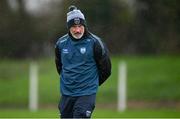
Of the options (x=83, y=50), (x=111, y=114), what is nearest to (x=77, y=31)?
(x=83, y=50)

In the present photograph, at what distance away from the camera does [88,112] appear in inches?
359

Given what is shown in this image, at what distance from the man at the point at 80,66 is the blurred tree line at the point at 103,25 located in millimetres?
16222

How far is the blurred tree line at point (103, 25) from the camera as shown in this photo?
2606 cm

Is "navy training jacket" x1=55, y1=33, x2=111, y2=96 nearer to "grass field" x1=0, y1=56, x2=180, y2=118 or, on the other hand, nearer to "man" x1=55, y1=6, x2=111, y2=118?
"man" x1=55, y1=6, x2=111, y2=118

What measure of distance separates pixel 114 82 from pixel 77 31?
48.3 ft

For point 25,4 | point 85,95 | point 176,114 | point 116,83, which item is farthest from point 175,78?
point 85,95

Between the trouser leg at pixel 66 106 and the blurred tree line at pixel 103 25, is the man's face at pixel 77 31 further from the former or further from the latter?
Result: the blurred tree line at pixel 103 25

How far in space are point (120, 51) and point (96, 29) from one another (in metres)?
2.36

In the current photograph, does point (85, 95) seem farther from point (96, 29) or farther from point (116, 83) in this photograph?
point (96, 29)

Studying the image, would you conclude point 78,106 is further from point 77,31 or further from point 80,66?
point 77,31

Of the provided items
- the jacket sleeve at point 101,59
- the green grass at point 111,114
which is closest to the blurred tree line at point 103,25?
the green grass at point 111,114

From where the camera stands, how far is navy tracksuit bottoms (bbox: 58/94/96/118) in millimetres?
9102

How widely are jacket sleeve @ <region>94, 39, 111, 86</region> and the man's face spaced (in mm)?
229

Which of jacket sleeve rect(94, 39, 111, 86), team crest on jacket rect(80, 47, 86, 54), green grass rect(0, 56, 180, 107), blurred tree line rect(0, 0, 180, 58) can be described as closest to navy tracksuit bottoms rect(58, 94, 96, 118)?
jacket sleeve rect(94, 39, 111, 86)
